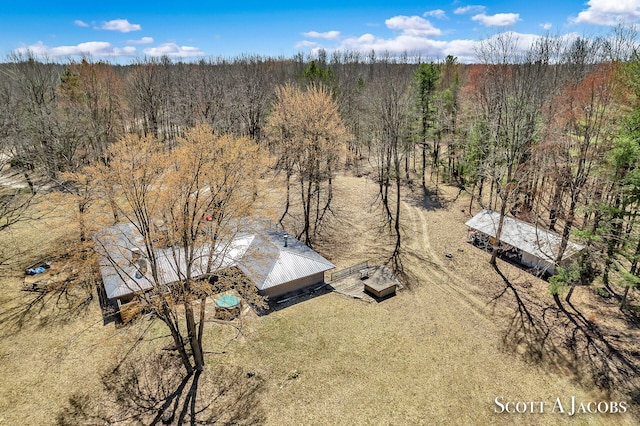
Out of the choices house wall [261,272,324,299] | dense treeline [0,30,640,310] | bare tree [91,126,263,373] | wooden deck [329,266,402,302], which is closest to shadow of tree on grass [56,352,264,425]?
bare tree [91,126,263,373]

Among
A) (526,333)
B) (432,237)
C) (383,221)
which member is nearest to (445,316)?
(526,333)

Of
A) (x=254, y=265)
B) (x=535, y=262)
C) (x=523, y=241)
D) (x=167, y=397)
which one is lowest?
(x=167, y=397)

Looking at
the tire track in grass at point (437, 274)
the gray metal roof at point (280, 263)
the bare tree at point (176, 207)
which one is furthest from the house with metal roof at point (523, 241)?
the bare tree at point (176, 207)

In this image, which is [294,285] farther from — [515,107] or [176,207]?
[515,107]

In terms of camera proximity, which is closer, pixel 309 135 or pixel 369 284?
pixel 369 284

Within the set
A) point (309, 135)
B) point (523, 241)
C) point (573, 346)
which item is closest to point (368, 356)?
point (573, 346)

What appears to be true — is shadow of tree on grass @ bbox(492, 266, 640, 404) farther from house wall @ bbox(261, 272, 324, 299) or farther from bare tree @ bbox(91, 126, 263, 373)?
bare tree @ bbox(91, 126, 263, 373)
